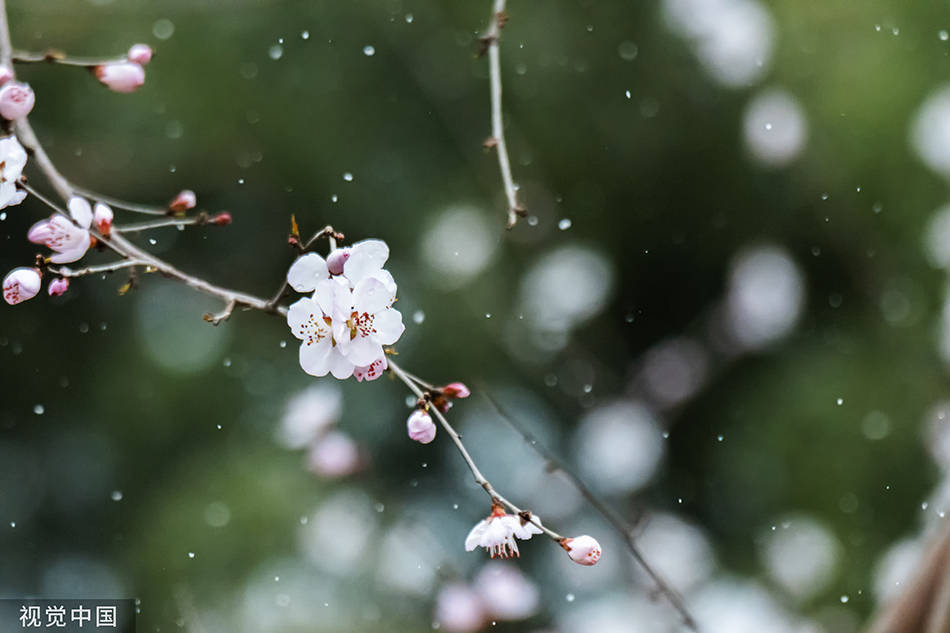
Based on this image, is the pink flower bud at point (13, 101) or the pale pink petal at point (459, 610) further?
the pale pink petal at point (459, 610)

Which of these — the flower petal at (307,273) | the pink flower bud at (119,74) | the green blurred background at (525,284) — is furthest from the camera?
the green blurred background at (525,284)

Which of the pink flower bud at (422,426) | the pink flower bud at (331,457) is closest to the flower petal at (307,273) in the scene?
the pink flower bud at (422,426)

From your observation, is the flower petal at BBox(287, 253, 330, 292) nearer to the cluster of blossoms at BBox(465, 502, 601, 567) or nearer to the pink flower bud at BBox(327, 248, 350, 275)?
the pink flower bud at BBox(327, 248, 350, 275)

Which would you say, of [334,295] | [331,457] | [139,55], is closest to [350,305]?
[334,295]

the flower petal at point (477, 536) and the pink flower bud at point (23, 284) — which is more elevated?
the pink flower bud at point (23, 284)

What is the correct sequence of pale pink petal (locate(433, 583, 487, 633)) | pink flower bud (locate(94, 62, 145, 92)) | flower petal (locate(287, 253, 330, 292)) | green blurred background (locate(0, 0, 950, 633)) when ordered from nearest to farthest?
flower petal (locate(287, 253, 330, 292)) → pink flower bud (locate(94, 62, 145, 92)) → pale pink petal (locate(433, 583, 487, 633)) → green blurred background (locate(0, 0, 950, 633))

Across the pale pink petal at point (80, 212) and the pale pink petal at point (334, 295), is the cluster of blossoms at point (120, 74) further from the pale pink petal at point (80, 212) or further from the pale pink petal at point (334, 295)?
the pale pink petal at point (334, 295)

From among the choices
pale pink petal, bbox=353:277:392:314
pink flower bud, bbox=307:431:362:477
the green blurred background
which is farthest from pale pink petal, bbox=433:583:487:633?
pale pink petal, bbox=353:277:392:314

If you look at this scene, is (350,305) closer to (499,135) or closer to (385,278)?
(385,278)
